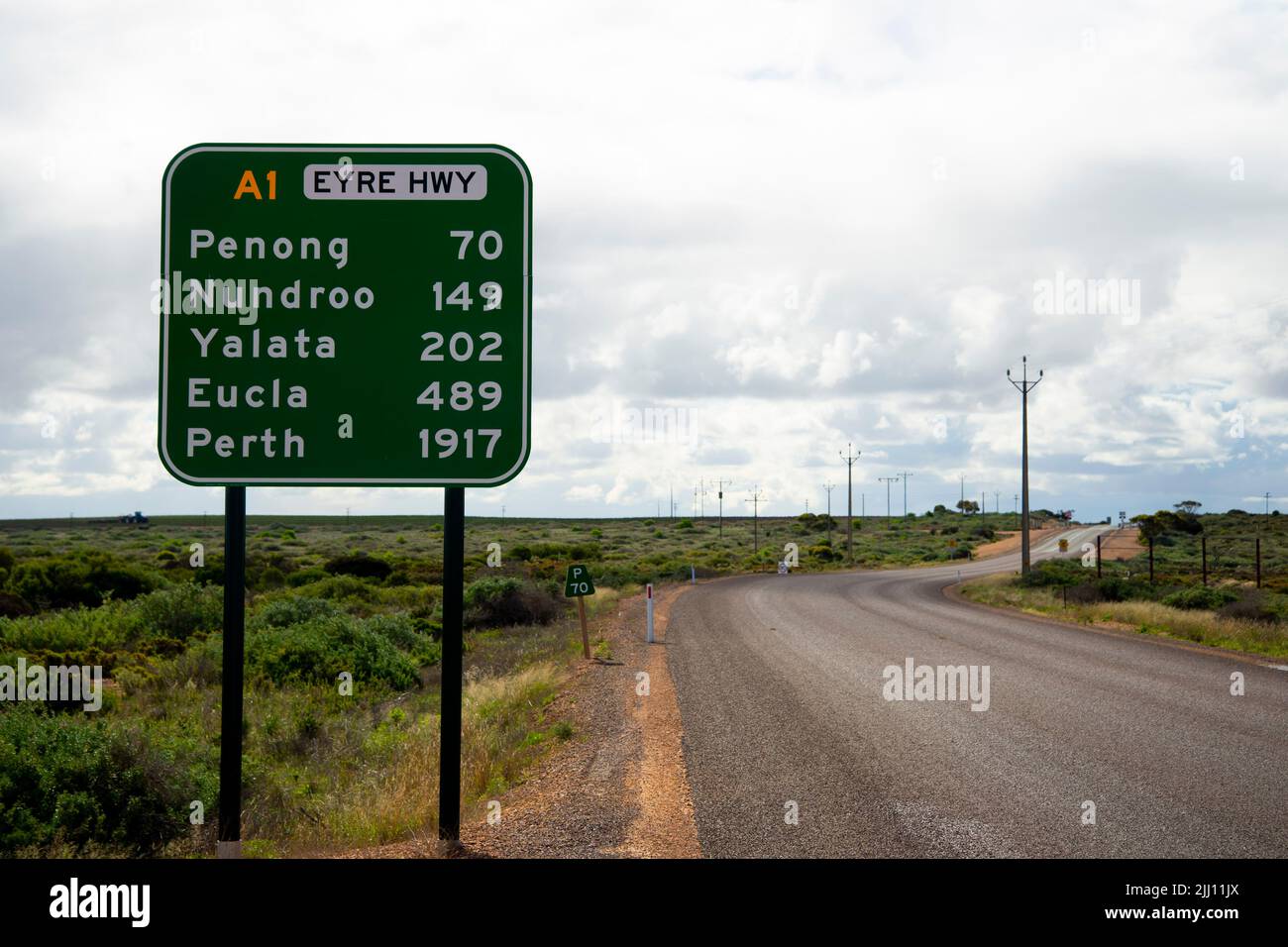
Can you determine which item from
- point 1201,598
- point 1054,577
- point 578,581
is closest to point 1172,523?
point 1054,577

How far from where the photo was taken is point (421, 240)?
666 centimetres

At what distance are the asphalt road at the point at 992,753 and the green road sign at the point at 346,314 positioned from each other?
3.69 m

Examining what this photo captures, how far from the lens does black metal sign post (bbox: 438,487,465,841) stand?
6379 millimetres

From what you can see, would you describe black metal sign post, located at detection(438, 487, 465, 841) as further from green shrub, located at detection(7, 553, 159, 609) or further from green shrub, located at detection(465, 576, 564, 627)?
green shrub, located at detection(7, 553, 159, 609)

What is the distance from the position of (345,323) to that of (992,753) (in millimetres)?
7882

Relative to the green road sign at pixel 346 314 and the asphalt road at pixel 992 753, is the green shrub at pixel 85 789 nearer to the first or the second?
the green road sign at pixel 346 314

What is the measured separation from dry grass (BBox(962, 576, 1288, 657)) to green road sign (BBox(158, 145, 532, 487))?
1802 cm

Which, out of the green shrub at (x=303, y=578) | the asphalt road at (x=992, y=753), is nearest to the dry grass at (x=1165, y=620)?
the asphalt road at (x=992, y=753)

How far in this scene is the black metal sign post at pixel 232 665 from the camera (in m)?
6.38

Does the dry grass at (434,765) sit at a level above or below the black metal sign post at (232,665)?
below

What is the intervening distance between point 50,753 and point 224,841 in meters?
3.59

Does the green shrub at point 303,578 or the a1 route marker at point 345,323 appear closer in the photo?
the a1 route marker at point 345,323
